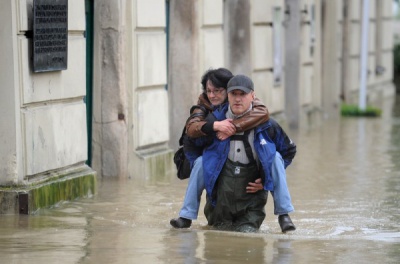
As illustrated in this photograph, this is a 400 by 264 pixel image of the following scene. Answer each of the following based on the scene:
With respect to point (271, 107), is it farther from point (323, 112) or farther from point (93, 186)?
point (93, 186)

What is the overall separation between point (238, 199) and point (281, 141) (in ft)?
1.87

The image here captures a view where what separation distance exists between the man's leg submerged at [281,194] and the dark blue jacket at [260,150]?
5 cm

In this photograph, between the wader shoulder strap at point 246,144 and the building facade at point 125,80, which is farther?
the building facade at point 125,80

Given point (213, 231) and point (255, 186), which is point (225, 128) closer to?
point (255, 186)

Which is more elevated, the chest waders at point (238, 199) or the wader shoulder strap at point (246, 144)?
the wader shoulder strap at point (246, 144)

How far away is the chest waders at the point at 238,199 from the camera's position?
955 cm

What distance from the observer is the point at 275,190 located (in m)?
9.60

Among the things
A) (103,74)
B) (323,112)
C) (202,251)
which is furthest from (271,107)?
(202,251)

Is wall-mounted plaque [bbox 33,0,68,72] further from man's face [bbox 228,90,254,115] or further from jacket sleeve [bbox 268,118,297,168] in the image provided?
jacket sleeve [bbox 268,118,297,168]

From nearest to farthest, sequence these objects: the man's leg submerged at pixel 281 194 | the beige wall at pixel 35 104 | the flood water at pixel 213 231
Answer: the flood water at pixel 213 231 → the man's leg submerged at pixel 281 194 → the beige wall at pixel 35 104

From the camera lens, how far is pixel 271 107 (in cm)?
2097

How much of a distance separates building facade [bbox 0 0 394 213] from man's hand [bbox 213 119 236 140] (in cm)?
221

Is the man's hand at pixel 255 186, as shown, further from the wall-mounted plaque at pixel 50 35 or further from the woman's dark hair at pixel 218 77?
the wall-mounted plaque at pixel 50 35

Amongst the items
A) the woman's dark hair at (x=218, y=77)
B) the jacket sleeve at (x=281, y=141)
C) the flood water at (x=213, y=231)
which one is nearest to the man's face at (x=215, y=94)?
the woman's dark hair at (x=218, y=77)
